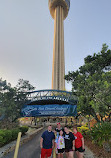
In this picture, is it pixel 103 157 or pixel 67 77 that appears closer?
pixel 103 157

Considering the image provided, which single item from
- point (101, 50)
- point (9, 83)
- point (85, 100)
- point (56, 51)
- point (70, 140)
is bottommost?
point (70, 140)

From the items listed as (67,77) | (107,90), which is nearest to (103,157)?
(107,90)

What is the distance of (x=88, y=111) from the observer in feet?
38.0

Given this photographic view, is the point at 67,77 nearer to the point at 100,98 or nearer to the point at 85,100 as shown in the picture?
the point at 85,100

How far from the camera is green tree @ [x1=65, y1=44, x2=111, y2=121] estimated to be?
366 inches

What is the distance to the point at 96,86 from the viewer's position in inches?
392

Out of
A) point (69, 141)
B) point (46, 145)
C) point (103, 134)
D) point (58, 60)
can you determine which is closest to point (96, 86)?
point (103, 134)

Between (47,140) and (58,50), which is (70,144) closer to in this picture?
(47,140)

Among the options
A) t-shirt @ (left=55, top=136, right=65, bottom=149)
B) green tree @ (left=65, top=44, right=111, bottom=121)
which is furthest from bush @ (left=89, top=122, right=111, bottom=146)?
t-shirt @ (left=55, top=136, right=65, bottom=149)

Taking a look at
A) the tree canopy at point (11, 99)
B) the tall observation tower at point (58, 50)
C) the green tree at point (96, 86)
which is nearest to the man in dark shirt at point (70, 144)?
the green tree at point (96, 86)

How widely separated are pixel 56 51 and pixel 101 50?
61693mm

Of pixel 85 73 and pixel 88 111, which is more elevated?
pixel 85 73

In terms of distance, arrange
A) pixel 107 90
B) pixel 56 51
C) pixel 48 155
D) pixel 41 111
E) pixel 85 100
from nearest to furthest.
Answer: pixel 48 155 < pixel 107 90 < pixel 85 100 < pixel 41 111 < pixel 56 51

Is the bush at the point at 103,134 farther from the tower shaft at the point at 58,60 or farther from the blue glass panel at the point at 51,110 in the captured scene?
the tower shaft at the point at 58,60
